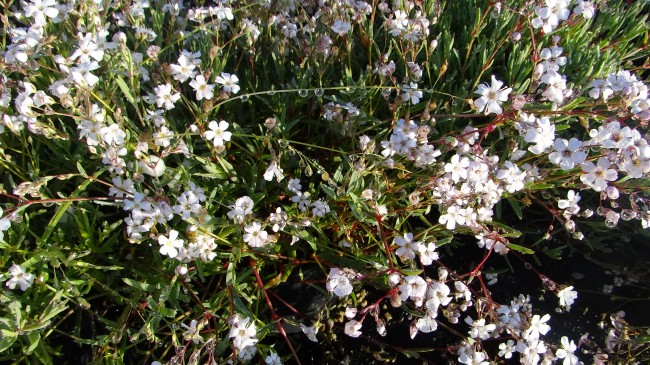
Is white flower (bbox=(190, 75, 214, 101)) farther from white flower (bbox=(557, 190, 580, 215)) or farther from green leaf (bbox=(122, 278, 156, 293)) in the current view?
white flower (bbox=(557, 190, 580, 215))

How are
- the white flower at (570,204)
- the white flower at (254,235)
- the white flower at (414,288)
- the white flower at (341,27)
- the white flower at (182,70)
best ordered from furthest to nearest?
1. the white flower at (341,27)
2. the white flower at (570,204)
3. the white flower at (182,70)
4. the white flower at (254,235)
5. the white flower at (414,288)

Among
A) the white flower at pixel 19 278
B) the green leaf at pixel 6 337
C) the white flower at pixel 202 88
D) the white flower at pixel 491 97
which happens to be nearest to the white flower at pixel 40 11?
the white flower at pixel 202 88

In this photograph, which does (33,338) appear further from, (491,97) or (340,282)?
(491,97)

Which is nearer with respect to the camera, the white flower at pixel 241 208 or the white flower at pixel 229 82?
the white flower at pixel 241 208

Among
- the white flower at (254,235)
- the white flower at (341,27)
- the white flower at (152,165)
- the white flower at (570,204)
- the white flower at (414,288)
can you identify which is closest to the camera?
the white flower at (414,288)

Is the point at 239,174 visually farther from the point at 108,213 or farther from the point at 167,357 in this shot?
the point at 167,357

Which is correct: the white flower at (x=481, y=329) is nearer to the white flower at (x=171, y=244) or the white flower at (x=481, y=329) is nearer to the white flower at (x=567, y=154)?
the white flower at (x=567, y=154)

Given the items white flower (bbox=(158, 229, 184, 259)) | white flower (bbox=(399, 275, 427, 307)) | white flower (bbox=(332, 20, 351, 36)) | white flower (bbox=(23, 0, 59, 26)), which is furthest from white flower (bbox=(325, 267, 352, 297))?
white flower (bbox=(23, 0, 59, 26))

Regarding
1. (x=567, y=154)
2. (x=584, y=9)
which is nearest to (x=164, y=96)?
(x=567, y=154)
